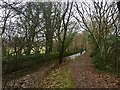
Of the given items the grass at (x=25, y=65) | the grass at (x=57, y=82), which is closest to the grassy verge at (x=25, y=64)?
the grass at (x=25, y=65)

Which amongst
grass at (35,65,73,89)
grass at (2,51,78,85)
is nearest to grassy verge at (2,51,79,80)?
grass at (2,51,78,85)

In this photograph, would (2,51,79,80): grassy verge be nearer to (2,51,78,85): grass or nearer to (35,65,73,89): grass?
(2,51,78,85): grass

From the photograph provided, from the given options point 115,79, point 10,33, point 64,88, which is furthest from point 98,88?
point 10,33

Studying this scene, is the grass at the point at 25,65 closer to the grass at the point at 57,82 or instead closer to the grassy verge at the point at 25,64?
the grassy verge at the point at 25,64

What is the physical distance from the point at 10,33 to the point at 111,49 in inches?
522

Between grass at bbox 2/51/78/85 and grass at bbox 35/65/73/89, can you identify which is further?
grass at bbox 35/65/73/89

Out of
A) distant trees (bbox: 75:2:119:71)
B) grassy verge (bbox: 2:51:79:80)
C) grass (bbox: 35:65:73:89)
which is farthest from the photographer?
distant trees (bbox: 75:2:119:71)

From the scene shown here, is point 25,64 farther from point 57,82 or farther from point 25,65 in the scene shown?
point 57,82

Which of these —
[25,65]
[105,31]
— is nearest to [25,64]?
[25,65]

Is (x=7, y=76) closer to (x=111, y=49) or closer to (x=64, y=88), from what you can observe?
(x=64, y=88)

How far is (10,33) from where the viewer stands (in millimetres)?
5102

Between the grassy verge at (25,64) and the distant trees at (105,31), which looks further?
the distant trees at (105,31)

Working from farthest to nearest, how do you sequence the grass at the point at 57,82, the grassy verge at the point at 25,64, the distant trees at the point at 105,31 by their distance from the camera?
the distant trees at the point at 105,31, the grass at the point at 57,82, the grassy verge at the point at 25,64

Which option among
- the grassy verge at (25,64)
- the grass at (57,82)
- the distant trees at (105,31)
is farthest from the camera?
the distant trees at (105,31)
